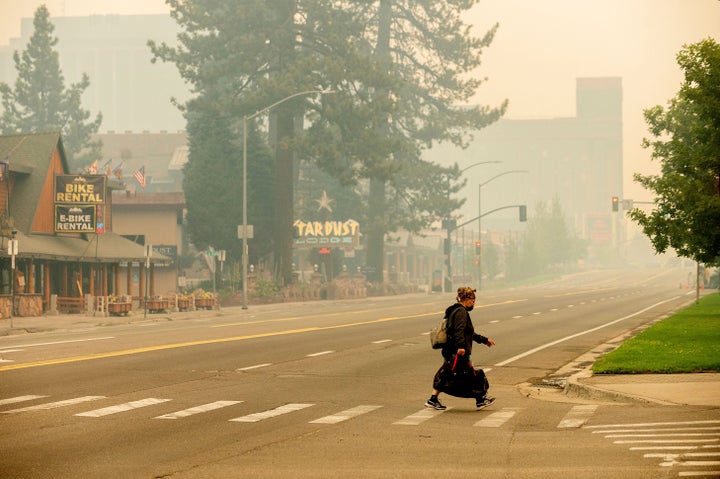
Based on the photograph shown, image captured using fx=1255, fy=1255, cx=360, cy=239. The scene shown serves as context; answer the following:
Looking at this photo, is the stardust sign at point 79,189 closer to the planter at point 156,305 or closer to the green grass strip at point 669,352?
the planter at point 156,305

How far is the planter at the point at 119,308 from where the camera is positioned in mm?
51344

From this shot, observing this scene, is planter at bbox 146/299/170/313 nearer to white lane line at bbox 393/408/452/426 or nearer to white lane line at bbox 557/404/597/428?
white lane line at bbox 393/408/452/426

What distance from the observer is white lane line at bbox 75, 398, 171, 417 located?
53.1 feet

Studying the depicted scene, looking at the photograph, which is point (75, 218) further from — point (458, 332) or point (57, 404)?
point (458, 332)

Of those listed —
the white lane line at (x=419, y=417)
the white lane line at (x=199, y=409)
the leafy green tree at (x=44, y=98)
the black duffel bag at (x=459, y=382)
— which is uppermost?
the leafy green tree at (x=44, y=98)

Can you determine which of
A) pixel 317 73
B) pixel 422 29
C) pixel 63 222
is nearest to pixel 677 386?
pixel 63 222

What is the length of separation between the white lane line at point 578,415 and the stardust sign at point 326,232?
73388mm

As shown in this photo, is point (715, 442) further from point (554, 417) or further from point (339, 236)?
point (339, 236)

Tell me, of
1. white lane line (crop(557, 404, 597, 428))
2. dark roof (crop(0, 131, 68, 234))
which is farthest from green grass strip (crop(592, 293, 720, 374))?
dark roof (crop(0, 131, 68, 234))

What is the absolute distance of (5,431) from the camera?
14.4m

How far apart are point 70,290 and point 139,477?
48433mm

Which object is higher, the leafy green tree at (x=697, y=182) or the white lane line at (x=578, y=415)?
the leafy green tree at (x=697, y=182)

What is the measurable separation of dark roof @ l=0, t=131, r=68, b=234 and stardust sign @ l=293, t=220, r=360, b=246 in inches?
1309

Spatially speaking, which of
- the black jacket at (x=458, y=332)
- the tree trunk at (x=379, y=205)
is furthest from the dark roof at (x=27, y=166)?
the black jacket at (x=458, y=332)
